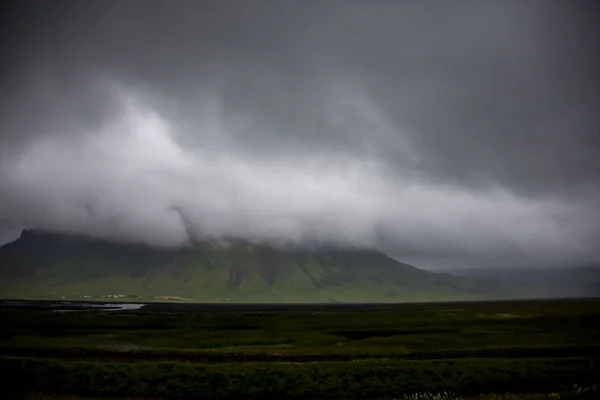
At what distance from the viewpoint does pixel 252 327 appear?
93000 mm

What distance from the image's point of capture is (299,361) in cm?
5281

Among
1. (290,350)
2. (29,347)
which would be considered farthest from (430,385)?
(29,347)

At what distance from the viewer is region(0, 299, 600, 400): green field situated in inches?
1644

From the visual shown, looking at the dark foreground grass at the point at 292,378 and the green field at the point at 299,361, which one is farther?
the green field at the point at 299,361

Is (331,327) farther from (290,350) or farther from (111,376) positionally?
(111,376)

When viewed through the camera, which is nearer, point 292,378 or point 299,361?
point 292,378

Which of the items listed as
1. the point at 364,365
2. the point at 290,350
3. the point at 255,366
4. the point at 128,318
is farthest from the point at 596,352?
the point at 128,318

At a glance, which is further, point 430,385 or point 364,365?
point 364,365

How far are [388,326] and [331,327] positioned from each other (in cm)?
1266

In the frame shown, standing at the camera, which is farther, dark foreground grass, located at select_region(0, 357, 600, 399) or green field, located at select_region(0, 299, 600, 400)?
green field, located at select_region(0, 299, 600, 400)

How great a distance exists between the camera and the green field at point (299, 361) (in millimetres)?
41750

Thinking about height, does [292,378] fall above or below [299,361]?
above

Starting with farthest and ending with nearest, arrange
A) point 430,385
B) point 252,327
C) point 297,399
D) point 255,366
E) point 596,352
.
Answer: point 252,327
point 596,352
point 255,366
point 430,385
point 297,399

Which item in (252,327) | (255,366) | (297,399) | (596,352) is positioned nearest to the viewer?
(297,399)
